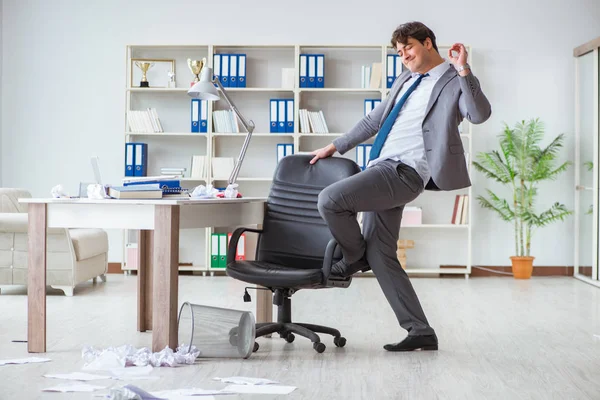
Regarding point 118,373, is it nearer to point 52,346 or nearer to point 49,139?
point 52,346

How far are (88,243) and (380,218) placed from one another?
2.90 metres

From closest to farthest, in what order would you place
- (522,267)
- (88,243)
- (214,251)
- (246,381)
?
(246,381) → (88,243) → (522,267) → (214,251)

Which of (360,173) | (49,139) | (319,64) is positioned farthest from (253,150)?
(360,173)

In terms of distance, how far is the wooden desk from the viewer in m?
3.29

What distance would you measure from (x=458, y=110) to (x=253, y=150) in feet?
13.1

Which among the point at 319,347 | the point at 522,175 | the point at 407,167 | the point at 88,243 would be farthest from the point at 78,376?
the point at 522,175

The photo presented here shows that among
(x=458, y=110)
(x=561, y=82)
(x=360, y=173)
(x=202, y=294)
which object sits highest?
(x=561, y=82)

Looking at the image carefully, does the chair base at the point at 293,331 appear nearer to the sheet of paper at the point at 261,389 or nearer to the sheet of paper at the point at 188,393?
the sheet of paper at the point at 261,389

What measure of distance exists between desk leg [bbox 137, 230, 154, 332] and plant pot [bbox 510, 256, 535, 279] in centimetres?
390

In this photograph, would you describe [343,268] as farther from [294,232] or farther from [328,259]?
[294,232]

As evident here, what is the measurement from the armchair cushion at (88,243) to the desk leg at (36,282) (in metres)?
2.21

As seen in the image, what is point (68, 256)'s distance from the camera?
5.62 metres

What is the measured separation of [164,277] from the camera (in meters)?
3.30

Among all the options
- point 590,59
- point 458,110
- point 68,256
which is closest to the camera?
point 458,110
